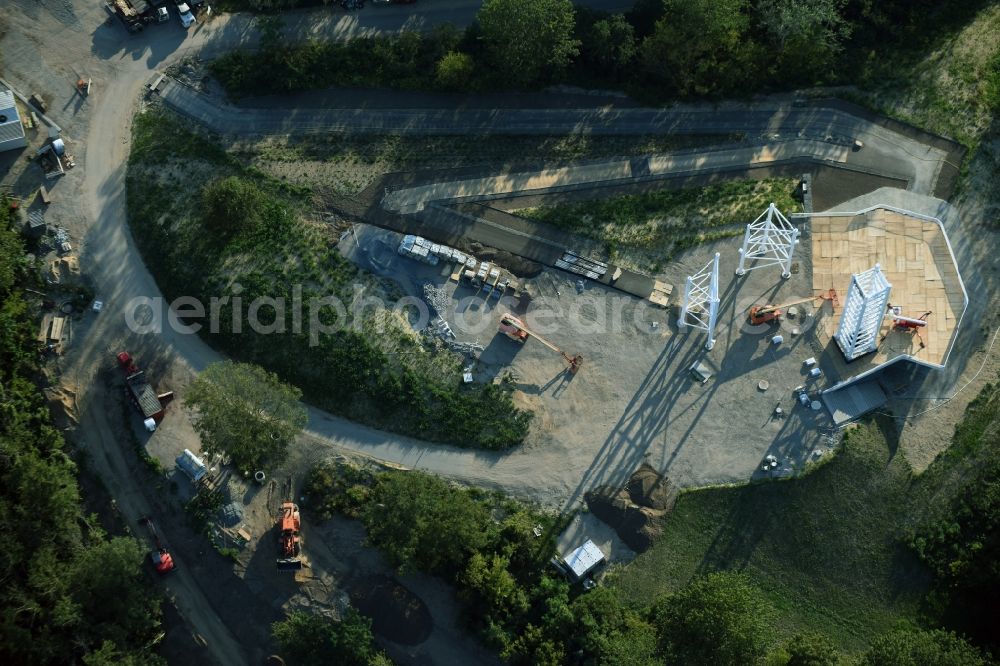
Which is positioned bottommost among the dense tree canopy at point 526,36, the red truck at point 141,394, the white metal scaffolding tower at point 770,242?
the red truck at point 141,394

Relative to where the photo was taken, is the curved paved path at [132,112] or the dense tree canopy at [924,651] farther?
the curved paved path at [132,112]

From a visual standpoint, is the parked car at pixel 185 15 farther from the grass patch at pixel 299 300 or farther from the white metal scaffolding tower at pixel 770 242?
the white metal scaffolding tower at pixel 770 242

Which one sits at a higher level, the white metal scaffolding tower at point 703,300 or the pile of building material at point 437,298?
the white metal scaffolding tower at point 703,300

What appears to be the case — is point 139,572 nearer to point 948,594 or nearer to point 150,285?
point 150,285

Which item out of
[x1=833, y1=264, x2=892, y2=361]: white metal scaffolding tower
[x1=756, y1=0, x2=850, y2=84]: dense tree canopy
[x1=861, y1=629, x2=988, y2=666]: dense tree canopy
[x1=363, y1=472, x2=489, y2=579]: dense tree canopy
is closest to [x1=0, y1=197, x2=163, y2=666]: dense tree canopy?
[x1=363, y1=472, x2=489, y2=579]: dense tree canopy

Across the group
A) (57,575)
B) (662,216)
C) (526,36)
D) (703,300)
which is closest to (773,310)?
(703,300)

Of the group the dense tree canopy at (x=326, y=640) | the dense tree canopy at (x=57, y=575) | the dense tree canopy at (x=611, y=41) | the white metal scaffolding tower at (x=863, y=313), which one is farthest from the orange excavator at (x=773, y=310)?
the dense tree canopy at (x=57, y=575)

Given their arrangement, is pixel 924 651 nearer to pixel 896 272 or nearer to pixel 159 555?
pixel 896 272
